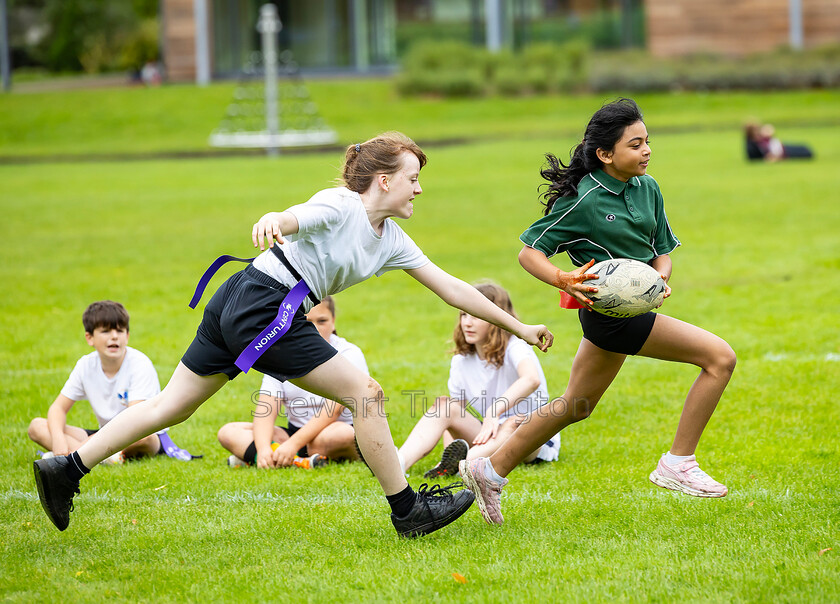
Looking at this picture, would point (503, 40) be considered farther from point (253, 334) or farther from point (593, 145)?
point (253, 334)

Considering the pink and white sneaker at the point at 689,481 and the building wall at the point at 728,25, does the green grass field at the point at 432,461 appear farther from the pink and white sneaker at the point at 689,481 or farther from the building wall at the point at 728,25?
the building wall at the point at 728,25

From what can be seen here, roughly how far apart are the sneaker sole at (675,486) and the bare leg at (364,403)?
136 centimetres

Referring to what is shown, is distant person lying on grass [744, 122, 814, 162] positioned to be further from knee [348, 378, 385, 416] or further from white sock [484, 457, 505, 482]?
knee [348, 378, 385, 416]

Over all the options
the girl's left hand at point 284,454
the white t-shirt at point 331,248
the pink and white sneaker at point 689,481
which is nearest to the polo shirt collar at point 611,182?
the white t-shirt at point 331,248

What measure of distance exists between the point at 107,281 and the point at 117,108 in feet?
93.7

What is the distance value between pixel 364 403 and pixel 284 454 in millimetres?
1723

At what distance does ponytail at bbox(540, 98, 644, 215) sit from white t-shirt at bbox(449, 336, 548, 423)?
1423 mm

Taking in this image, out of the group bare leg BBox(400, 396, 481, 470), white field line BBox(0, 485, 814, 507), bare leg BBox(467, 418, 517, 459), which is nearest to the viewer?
white field line BBox(0, 485, 814, 507)

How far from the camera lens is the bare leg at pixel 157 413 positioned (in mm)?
4523

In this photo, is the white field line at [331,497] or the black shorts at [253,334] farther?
the white field line at [331,497]

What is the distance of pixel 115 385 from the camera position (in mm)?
6148

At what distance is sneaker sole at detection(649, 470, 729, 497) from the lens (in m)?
4.87

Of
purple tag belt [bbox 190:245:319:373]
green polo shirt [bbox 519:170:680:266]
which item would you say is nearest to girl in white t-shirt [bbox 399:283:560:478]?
Answer: green polo shirt [bbox 519:170:680:266]

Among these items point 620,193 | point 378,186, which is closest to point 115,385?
point 378,186
